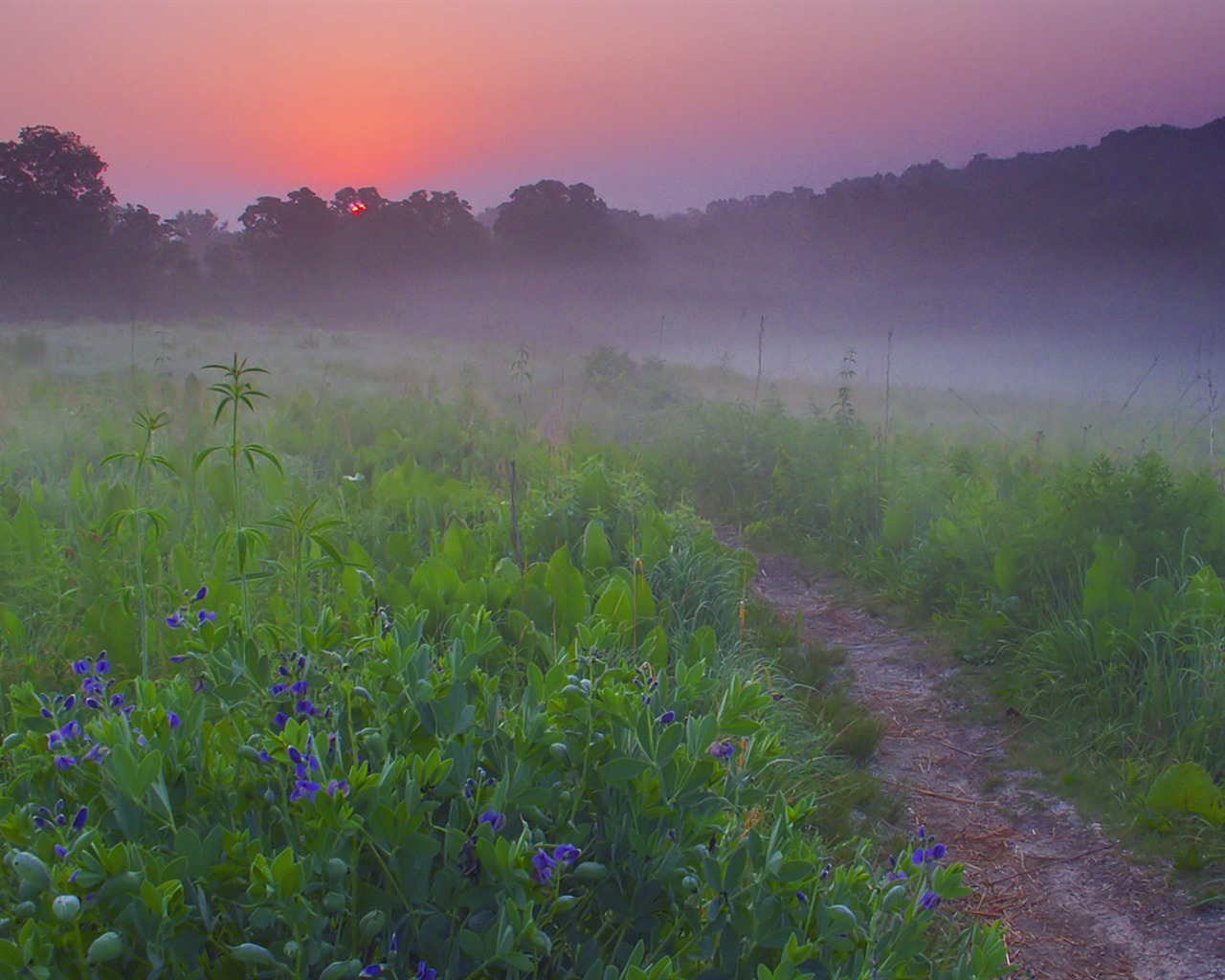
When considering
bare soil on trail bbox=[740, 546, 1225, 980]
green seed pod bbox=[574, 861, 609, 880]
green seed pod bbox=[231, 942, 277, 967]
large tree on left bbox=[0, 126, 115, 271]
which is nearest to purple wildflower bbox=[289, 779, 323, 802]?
green seed pod bbox=[231, 942, 277, 967]

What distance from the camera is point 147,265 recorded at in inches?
405

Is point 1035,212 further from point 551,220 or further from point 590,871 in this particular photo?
point 590,871

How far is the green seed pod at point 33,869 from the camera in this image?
1069 millimetres

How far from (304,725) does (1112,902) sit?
252cm

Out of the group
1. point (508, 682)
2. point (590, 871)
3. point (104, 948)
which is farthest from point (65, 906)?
point (508, 682)

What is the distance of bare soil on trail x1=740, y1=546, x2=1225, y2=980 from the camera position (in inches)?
94.0

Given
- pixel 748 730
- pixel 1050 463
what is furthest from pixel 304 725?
pixel 1050 463

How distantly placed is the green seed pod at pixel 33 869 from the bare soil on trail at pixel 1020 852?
1.72 meters

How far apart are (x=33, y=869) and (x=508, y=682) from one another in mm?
2009

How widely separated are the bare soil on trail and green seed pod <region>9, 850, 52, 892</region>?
5.65 feet

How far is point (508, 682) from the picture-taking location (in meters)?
3.04

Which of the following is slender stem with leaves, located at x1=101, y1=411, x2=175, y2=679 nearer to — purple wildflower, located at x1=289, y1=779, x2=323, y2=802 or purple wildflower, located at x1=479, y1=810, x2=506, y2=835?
purple wildflower, located at x1=289, y1=779, x2=323, y2=802

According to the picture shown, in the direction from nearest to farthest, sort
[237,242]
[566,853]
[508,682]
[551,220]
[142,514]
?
[566,853] → [142,514] → [508,682] → [237,242] → [551,220]

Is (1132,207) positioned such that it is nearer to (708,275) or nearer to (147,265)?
(708,275)
